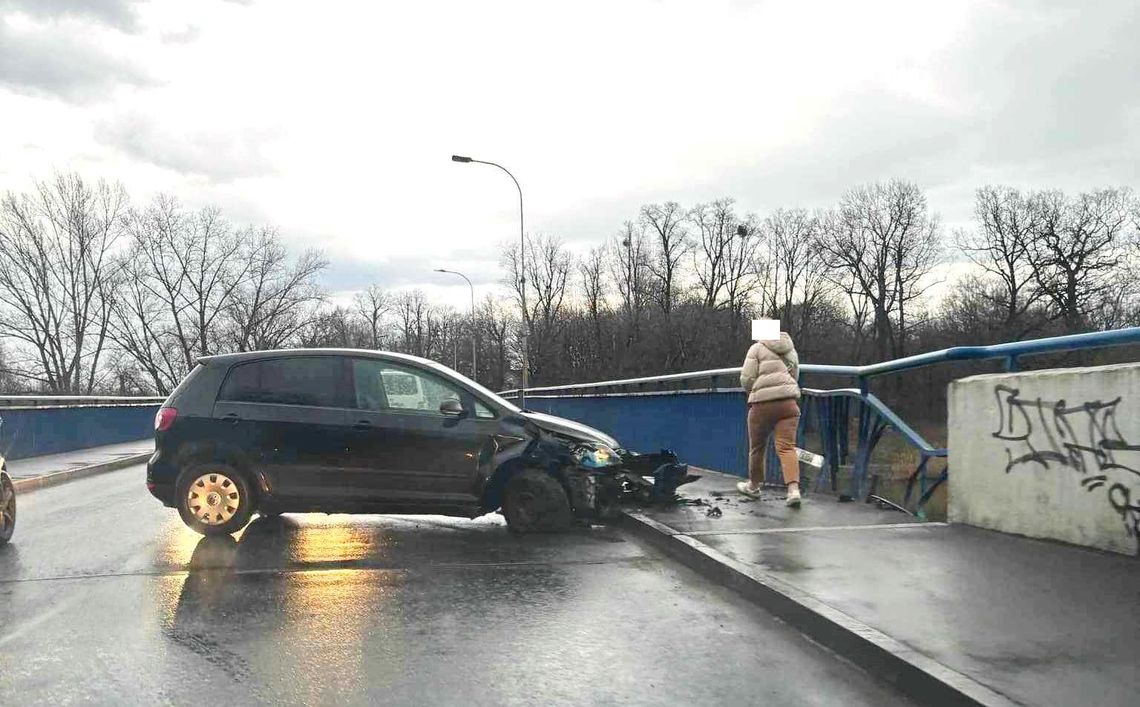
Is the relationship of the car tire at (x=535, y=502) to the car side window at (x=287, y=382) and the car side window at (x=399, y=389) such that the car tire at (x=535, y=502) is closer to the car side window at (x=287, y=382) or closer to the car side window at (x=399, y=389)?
the car side window at (x=399, y=389)

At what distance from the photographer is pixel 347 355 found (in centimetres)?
798

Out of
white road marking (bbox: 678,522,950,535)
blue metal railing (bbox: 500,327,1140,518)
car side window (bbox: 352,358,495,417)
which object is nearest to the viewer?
blue metal railing (bbox: 500,327,1140,518)

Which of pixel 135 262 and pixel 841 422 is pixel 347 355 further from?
pixel 135 262

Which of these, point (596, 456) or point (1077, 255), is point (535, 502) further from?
point (1077, 255)

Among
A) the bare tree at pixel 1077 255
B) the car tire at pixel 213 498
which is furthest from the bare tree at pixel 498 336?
the car tire at pixel 213 498

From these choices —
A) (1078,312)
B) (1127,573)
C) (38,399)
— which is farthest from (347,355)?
(1078,312)

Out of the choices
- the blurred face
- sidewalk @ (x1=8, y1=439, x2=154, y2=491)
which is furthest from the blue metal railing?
sidewalk @ (x1=8, y1=439, x2=154, y2=491)

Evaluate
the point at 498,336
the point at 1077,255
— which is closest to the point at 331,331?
the point at 498,336

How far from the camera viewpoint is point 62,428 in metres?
18.6

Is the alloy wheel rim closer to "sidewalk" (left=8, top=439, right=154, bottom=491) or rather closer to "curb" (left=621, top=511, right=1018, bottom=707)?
"curb" (left=621, top=511, right=1018, bottom=707)

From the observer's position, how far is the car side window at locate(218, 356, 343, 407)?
7.80 m

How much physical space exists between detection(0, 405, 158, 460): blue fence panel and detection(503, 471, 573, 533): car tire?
32.4 ft

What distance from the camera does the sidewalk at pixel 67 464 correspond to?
12.9 meters

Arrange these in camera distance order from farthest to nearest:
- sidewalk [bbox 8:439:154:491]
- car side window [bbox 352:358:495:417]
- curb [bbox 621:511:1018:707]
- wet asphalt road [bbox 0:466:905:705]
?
sidewalk [bbox 8:439:154:491]
car side window [bbox 352:358:495:417]
wet asphalt road [bbox 0:466:905:705]
curb [bbox 621:511:1018:707]
